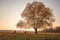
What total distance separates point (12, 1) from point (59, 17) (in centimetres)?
123

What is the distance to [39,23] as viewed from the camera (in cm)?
404

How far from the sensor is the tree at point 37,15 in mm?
4035

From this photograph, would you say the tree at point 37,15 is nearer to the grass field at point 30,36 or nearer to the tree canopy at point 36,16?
the tree canopy at point 36,16

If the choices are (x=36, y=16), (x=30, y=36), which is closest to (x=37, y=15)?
(x=36, y=16)

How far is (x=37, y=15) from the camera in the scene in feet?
13.3

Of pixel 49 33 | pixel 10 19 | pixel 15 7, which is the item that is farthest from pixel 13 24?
pixel 49 33

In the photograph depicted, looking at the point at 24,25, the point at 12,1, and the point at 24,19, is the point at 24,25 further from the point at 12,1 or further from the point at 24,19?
the point at 12,1

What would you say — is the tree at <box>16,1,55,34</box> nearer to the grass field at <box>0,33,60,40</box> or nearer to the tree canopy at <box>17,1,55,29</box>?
the tree canopy at <box>17,1,55,29</box>

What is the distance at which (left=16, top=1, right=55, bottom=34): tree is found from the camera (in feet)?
13.2

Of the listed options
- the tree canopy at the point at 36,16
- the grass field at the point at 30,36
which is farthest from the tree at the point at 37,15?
the grass field at the point at 30,36

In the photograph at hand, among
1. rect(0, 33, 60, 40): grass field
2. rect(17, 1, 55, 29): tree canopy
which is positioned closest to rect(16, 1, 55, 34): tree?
rect(17, 1, 55, 29): tree canopy

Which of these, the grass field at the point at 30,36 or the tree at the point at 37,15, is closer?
the grass field at the point at 30,36

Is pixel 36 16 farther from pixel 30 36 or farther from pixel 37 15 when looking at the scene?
pixel 30 36

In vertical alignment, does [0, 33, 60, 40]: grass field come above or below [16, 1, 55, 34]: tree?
below
